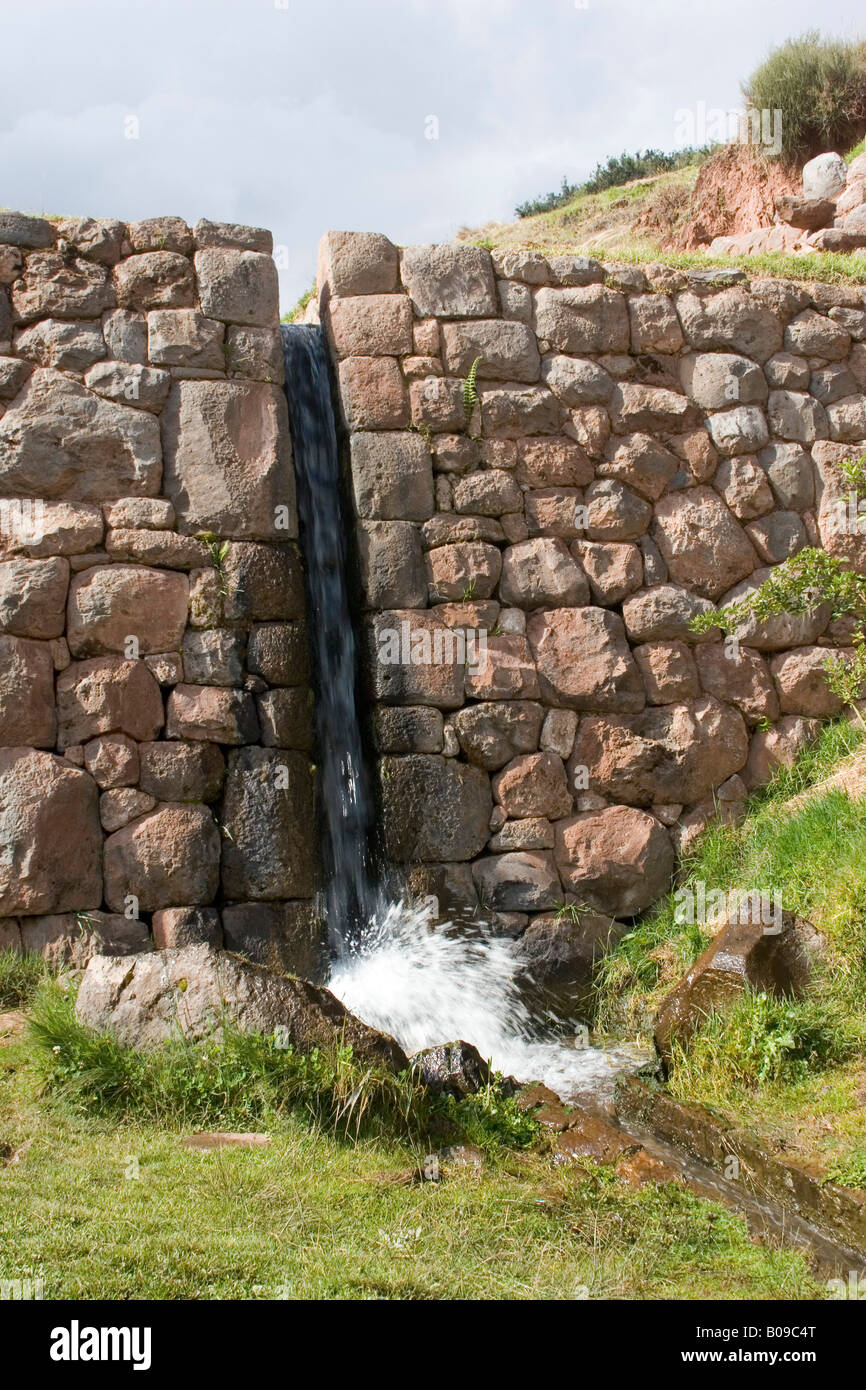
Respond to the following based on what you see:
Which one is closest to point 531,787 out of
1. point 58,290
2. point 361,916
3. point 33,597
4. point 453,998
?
point 361,916

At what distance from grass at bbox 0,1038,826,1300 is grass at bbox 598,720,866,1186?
83cm

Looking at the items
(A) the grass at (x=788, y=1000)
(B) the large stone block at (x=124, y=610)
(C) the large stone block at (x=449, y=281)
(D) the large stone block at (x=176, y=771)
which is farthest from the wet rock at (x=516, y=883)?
(C) the large stone block at (x=449, y=281)

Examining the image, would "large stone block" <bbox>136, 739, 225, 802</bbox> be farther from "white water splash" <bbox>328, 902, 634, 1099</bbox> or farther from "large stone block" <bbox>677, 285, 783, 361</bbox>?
"large stone block" <bbox>677, 285, 783, 361</bbox>

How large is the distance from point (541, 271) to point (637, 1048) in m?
4.60

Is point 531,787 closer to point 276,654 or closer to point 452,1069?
point 276,654

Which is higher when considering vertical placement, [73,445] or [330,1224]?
[73,445]

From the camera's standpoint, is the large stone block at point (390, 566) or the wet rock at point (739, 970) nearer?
the wet rock at point (739, 970)

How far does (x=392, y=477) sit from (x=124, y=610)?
169 centimetres

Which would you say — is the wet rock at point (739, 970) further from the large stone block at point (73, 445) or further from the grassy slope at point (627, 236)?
the grassy slope at point (627, 236)

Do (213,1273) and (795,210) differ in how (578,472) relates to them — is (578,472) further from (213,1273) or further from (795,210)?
(213,1273)

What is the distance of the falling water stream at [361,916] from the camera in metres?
5.74

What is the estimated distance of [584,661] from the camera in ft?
22.6

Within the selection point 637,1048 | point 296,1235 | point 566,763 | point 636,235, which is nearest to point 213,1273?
point 296,1235

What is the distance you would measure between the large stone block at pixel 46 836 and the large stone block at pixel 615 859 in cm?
256
